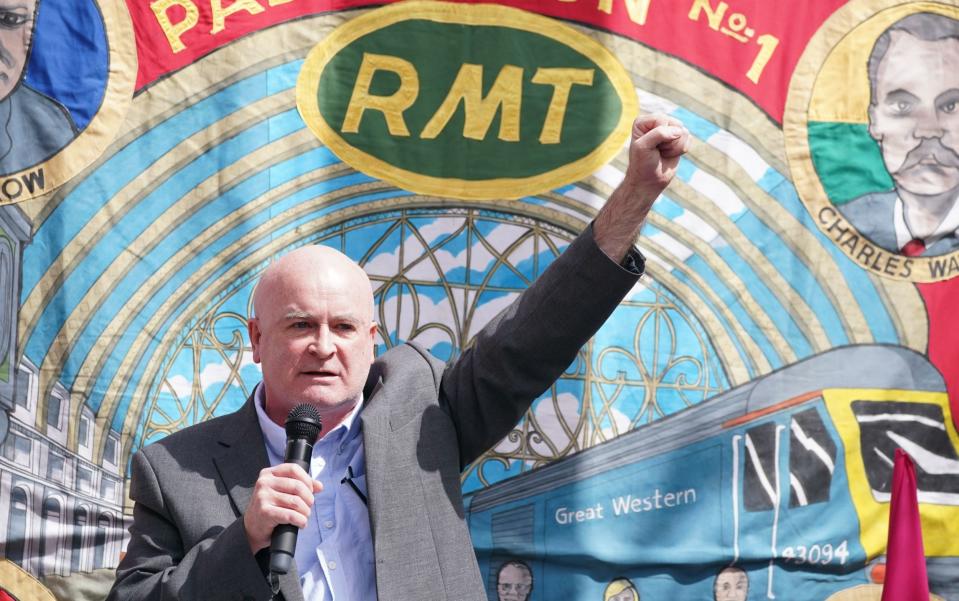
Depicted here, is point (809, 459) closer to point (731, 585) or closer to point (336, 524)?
point (731, 585)

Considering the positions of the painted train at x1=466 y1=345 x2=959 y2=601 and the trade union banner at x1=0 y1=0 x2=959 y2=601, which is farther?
the painted train at x1=466 y1=345 x2=959 y2=601

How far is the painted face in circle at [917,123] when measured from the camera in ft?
12.4

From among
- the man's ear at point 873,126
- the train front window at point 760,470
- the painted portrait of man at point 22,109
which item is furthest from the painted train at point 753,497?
the painted portrait of man at point 22,109

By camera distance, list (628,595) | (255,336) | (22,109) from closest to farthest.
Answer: (255,336) → (22,109) → (628,595)

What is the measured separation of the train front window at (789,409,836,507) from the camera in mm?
3619

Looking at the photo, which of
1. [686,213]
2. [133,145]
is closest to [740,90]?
[686,213]

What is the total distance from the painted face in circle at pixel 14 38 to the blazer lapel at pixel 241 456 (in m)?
1.73

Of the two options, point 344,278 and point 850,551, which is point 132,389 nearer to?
point 344,278

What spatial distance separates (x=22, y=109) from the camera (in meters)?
3.40

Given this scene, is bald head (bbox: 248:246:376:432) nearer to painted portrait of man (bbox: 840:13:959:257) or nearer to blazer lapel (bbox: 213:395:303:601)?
blazer lapel (bbox: 213:395:303:601)

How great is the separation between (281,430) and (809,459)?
2078mm

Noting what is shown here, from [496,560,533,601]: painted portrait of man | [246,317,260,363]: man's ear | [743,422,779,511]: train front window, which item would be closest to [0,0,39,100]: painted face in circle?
[246,317,260,363]: man's ear

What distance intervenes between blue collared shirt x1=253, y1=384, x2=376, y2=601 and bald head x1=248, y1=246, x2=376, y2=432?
0.12 ft

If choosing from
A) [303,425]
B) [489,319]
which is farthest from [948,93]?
[303,425]
